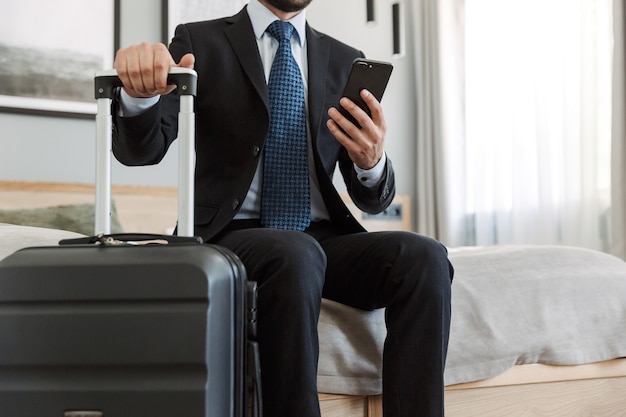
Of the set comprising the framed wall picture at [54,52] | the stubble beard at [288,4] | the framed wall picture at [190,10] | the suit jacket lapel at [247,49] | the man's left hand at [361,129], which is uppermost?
the framed wall picture at [190,10]

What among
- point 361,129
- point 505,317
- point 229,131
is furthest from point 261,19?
point 505,317

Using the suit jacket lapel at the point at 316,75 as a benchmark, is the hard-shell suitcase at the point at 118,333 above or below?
below

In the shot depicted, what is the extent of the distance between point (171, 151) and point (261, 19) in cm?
172

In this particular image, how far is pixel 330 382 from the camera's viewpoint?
127 cm

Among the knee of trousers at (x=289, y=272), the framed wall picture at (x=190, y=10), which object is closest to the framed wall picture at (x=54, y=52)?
the framed wall picture at (x=190, y=10)

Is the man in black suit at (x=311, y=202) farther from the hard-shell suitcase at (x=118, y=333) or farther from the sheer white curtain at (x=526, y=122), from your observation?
the sheer white curtain at (x=526, y=122)

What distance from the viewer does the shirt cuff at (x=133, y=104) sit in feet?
3.92

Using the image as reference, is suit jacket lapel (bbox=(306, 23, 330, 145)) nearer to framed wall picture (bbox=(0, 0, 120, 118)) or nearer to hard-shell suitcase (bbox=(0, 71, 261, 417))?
hard-shell suitcase (bbox=(0, 71, 261, 417))

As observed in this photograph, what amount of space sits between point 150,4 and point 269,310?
93.8 inches

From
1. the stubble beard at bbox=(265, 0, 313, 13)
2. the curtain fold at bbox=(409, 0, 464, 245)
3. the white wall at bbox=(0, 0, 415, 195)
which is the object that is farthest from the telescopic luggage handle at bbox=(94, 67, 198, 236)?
the curtain fold at bbox=(409, 0, 464, 245)

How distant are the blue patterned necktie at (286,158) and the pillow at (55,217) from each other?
1.19 meters

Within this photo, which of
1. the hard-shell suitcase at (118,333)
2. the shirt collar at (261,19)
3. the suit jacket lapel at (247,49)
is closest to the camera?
the hard-shell suitcase at (118,333)

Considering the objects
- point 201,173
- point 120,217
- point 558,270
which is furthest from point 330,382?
point 120,217

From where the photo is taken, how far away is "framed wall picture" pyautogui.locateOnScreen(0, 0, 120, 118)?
291cm
